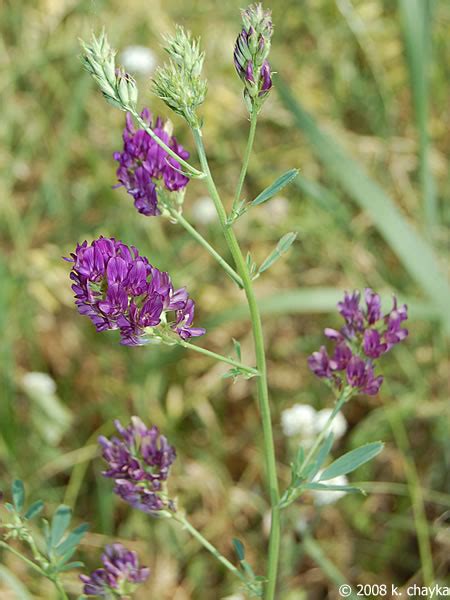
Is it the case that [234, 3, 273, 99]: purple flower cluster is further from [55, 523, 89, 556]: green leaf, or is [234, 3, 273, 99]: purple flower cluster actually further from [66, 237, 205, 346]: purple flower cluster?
[55, 523, 89, 556]: green leaf

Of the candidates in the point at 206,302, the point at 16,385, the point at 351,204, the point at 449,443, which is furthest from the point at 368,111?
the point at 16,385

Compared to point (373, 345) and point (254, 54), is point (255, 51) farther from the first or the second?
point (373, 345)

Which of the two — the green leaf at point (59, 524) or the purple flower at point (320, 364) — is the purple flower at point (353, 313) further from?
the green leaf at point (59, 524)

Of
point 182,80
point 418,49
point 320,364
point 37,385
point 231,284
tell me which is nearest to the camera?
point 182,80

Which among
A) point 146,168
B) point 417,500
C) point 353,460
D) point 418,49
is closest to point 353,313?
point 353,460

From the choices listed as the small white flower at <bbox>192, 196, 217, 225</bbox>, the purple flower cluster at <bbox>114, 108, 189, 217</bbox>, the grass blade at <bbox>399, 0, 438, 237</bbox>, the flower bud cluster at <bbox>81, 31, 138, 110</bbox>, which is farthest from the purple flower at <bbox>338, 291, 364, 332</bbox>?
the small white flower at <bbox>192, 196, 217, 225</bbox>
